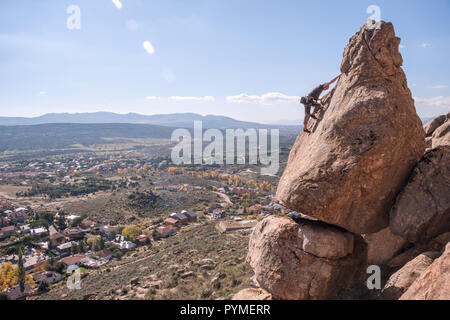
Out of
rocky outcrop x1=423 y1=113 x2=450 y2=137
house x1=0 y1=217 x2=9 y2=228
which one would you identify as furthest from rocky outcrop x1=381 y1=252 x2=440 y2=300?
house x1=0 y1=217 x2=9 y2=228

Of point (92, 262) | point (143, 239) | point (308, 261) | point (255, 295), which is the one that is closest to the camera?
point (308, 261)

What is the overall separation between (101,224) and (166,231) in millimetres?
17246

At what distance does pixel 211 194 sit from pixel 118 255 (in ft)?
139

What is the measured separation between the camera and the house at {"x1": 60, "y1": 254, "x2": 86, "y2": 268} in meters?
35.7

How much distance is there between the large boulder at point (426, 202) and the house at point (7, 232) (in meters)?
63.2

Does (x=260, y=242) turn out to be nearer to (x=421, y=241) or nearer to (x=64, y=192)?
(x=421, y=241)

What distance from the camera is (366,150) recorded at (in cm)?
763

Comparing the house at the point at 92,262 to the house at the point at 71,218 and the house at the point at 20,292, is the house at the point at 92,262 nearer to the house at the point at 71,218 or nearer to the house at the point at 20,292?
the house at the point at 20,292

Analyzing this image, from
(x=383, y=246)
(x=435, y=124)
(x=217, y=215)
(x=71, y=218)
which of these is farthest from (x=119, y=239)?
(x=435, y=124)

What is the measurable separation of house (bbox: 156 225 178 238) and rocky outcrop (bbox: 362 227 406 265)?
40961 millimetres

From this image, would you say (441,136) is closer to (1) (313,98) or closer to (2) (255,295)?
(1) (313,98)

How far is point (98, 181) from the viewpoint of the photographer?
101 metres

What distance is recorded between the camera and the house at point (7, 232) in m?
47.8
